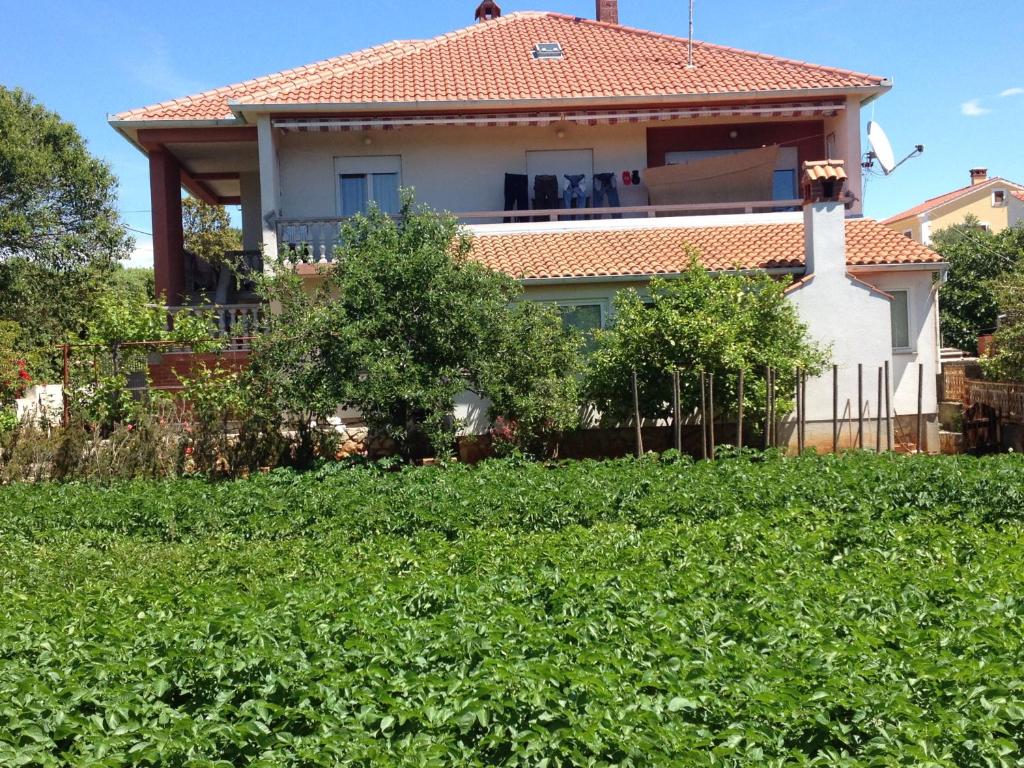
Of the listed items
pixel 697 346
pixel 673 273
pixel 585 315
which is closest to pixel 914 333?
pixel 673 273

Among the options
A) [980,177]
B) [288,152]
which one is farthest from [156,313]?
[980,177]

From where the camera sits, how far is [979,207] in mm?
51375

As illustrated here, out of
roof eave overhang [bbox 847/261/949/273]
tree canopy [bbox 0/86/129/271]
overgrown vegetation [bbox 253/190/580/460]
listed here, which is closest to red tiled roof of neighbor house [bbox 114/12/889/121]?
roof eave overhang [bbox 847/261/949/273]

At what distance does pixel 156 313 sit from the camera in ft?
54.6

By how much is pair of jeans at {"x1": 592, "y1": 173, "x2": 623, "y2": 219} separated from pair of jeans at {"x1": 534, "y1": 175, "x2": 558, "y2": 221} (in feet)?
2.94

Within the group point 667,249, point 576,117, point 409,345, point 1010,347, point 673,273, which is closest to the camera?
point 409,345

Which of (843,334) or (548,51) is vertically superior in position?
(548,51)

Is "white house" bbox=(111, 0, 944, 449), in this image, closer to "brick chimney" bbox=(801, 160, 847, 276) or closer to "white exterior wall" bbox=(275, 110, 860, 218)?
"white exterior wall" bbox=(275, 110, 860, 218)

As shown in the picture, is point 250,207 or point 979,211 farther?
point 979,211

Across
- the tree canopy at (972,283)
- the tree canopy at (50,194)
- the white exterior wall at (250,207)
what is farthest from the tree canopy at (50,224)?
the tree canopy at (972,283)

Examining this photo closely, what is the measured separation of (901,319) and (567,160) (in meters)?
7.44

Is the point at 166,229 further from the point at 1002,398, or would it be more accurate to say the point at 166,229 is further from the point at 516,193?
→ the point at 1002,398

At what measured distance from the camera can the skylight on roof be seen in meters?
23.8

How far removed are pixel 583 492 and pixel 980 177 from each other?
49.0 metres
